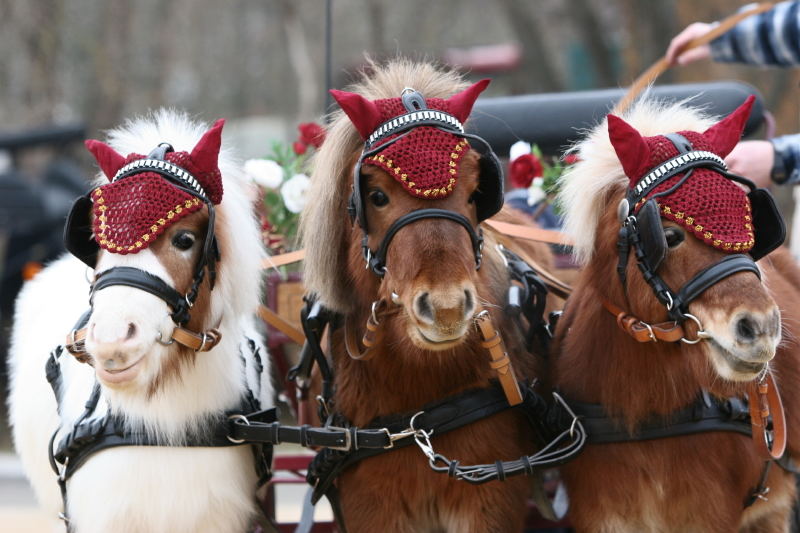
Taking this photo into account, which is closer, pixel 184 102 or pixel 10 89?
pixel 10 89

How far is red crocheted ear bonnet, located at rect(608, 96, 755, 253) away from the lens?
8.14ft

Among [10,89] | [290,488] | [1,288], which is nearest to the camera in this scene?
[290,488]

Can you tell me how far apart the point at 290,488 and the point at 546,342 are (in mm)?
4427

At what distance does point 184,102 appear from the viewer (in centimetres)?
2264

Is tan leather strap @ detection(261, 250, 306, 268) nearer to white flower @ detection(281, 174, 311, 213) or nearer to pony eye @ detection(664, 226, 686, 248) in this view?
white flower @ detection(281, 174, 311, 213)

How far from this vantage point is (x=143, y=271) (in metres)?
2.57

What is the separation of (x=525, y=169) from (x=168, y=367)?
1.78 metres

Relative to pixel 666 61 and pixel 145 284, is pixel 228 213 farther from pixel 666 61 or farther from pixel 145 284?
pixel 666 61

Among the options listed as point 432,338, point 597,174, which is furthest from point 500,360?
point 597,174

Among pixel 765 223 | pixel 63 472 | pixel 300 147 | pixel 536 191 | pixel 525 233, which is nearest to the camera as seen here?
pixel 765 223

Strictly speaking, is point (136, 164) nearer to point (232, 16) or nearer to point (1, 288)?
point (1, 288)

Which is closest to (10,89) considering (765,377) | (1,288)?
(1,288)

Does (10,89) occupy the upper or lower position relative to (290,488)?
upper

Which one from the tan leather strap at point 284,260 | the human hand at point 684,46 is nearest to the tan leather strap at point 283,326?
the tan leather strap at point 284,260
